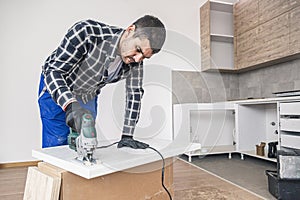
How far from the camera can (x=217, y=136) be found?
3234mm

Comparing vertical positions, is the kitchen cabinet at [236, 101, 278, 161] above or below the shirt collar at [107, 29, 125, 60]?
below

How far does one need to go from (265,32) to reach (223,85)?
897 mm

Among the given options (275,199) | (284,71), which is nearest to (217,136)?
(284,71)

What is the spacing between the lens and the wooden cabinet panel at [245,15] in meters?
2.68

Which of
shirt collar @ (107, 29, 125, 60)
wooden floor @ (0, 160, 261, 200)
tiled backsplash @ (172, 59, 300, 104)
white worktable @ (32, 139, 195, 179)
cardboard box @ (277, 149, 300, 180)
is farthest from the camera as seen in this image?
tiled backsplash @ (172, 59, 300, 104)

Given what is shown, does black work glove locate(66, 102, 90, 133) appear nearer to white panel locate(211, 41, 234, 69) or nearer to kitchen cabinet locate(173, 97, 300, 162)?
kitchen cabinet locate(173, 97, 300, 162)

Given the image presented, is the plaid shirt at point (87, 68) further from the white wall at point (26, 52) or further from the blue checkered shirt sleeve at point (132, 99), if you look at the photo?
the white wall at point (26, 52)

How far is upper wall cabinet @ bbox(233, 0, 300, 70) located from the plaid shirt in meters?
1.74

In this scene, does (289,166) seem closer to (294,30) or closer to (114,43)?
(114,43)

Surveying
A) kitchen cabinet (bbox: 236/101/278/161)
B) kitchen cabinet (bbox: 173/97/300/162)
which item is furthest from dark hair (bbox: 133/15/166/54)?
kitchen cabinet (bbox: 236/101/278/161)

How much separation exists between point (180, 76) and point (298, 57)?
125 centimetres

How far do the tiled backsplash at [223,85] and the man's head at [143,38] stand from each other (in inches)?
81.6

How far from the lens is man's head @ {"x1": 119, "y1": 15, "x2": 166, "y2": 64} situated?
0.87 m

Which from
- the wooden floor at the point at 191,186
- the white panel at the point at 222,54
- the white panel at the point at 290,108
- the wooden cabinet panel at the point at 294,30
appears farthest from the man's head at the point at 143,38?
the white panel at the point at 222,54
